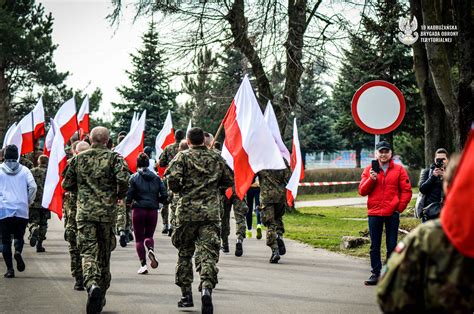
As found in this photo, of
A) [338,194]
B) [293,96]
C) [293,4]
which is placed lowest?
[338,194]

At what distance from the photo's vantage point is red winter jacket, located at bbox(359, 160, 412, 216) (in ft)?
35.5

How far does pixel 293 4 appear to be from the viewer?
79.5 feet

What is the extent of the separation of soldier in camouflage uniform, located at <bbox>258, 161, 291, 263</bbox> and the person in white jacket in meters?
3.73

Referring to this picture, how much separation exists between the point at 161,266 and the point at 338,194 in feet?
97.7

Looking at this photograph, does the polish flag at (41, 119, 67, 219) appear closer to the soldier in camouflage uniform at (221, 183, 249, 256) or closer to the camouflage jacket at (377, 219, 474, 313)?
the soldier in camouflage uniform at (221, 183, 249, 256)

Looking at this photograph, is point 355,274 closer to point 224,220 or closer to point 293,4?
point 224,220

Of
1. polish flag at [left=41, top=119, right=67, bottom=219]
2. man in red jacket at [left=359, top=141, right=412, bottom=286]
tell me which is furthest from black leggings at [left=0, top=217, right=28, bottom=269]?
man in red jacket at [left=359, top=141, right=412, bottom=286]

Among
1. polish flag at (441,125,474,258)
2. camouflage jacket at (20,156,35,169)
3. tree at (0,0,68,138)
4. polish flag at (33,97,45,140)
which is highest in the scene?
tree at (0,0,68,138)

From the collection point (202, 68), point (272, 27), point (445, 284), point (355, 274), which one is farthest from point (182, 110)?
point (445, 284)

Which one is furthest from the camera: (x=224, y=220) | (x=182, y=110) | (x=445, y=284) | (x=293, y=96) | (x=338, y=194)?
(x=182, y=110)

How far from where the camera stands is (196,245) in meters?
9.13

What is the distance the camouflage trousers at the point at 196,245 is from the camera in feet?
29.3

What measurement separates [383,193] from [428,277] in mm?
7004

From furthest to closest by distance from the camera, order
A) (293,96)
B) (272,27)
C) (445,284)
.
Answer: (293,96)
(272,27)
(445,284)
